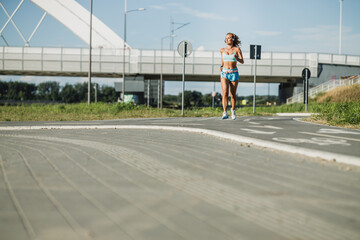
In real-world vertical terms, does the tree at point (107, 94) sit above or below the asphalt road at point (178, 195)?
above

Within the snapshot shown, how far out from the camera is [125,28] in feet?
146

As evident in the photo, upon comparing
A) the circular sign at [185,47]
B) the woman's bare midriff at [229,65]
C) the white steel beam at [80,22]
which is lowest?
the woman's bare midriff at [229,65]

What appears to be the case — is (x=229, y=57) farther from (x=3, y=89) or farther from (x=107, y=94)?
(x=3, y=89)

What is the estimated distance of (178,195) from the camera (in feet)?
10.1

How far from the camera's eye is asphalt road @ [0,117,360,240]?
2.31 meters

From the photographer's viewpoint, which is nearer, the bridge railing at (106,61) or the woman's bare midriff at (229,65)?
the woman's bare midriff at (229,65)

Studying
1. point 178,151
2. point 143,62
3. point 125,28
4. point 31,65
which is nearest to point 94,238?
point 178,151

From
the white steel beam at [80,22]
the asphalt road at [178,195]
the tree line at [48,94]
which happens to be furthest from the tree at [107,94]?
the asphalt road at [178,195]

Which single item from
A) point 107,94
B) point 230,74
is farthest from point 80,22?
point 107,94

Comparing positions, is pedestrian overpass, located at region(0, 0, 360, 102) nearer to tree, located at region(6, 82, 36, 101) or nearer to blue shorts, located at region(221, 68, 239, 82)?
blue shorts, located at region(221, 68, 239, 82)

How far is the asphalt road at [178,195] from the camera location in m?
2.31

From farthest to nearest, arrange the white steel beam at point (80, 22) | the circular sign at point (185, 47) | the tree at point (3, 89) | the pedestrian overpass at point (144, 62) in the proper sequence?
the tree at point (3, 89) → the white steel beam at point (80, 22) → the pedestrian overpass at point (144, 62) → the circular sign at point (185, 47)

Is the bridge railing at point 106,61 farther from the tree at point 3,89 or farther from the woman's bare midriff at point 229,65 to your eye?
the tree at point 3,89

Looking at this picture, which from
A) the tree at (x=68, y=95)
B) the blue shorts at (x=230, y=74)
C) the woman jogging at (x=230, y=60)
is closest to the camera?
the woman jogging at (x=230, y=60)
